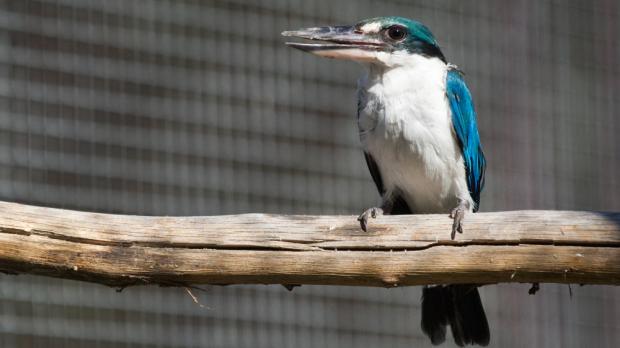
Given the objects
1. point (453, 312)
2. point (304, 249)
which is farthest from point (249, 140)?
point (304, 249)

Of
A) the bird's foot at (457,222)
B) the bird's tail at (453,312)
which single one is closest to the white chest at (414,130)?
the bird's tail at (453,312)

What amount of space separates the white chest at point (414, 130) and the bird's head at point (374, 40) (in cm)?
4

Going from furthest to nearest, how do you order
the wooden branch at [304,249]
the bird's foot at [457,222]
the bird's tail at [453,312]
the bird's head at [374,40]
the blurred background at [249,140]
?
the blurred background at [249,140]
the bird's head at [374,40]
the bird's tail at [453,312]
the bird's foot at [457,222]
the wooden branch at [304,249]

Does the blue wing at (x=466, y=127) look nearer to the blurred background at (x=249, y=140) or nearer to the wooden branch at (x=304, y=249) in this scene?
the wooden branch at (x=304, y=249)

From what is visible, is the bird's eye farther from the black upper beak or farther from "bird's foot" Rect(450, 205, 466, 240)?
"bird's foot" Rect(450, 205, 466, 240)

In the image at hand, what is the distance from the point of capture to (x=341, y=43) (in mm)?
3688

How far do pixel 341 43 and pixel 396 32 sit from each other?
0.20 meters

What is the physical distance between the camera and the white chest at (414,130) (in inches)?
145

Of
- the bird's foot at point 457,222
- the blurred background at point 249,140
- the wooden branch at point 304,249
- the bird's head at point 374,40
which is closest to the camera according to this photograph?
the wooden branch at point 304,249

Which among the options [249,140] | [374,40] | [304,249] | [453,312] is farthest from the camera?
[249,140]

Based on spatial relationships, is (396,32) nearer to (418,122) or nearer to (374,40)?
(374,40)

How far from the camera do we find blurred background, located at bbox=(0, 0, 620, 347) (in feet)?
18.4

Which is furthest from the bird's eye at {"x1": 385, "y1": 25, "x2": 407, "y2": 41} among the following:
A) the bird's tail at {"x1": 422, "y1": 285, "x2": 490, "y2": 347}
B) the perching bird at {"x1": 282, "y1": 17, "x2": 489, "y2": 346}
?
the bird's tail at {"x1": 422, "y1": 285, "x2": 490, "y2": 347}

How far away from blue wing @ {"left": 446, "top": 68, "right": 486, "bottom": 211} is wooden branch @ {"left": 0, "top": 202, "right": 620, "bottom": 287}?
86 cm
